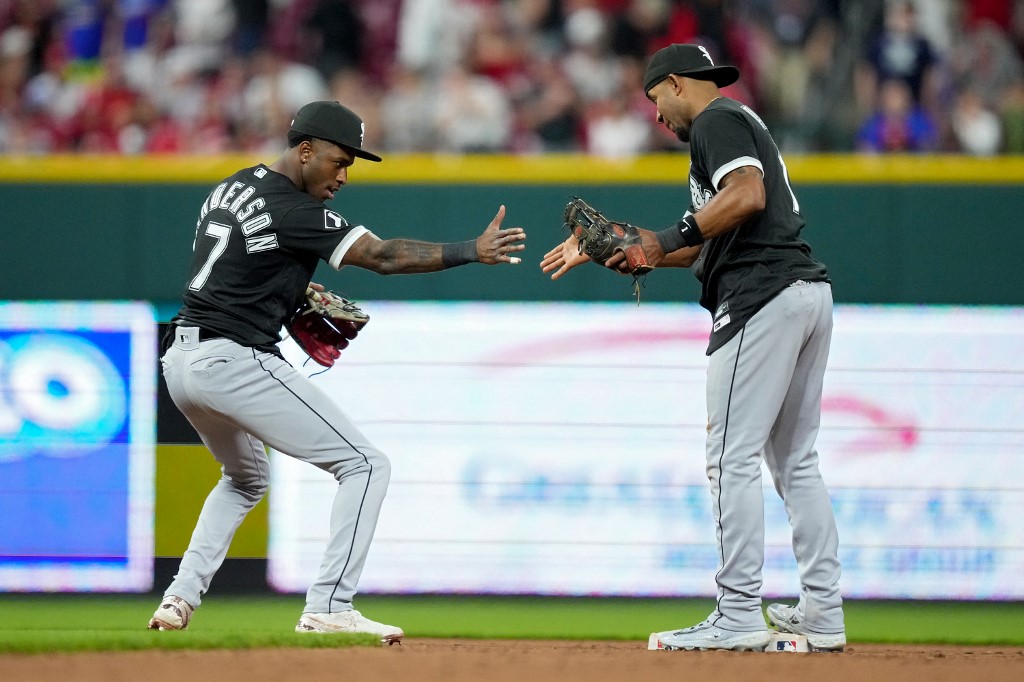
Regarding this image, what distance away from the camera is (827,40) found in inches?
305

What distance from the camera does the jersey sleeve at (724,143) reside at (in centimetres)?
411

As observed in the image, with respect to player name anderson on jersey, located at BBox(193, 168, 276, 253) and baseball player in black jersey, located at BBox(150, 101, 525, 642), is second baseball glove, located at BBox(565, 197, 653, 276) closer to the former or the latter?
baseball player in black jersey, located at BBox(150, 101, 525, 642)

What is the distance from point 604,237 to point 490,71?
3897 mm

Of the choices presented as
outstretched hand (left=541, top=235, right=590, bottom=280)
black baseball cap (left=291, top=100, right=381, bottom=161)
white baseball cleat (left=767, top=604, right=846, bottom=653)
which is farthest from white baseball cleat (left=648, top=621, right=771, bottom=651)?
black baseball cap (left=291, top=100, right=381, bottom=161)

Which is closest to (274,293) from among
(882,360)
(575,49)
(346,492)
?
(346,492)

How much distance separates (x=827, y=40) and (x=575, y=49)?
1609 millimetres

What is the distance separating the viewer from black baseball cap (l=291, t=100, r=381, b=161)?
4477mm

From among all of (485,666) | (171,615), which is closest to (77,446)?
(171,615)

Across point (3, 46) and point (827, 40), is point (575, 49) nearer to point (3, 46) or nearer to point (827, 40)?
point (827, 40)

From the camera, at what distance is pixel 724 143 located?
162 inches

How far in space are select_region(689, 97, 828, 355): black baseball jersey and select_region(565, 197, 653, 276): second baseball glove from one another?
0.25 m

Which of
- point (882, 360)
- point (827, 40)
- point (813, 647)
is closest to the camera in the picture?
point (813, 647)

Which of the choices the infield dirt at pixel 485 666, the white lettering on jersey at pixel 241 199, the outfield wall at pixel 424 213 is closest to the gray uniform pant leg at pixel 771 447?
the infield dirt at pixel 485 666

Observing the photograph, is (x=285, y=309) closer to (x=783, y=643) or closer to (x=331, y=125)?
(x=331, y=125)
